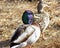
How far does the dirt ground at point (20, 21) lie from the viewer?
610 cm

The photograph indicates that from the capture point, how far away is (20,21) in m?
7.40

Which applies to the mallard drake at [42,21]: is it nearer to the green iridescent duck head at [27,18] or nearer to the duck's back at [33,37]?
the green iridescent duck head at [27,18]

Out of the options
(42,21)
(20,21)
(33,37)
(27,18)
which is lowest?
(20,21)

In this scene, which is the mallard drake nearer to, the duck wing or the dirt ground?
the duck wing

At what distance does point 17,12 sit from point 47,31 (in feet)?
5.97

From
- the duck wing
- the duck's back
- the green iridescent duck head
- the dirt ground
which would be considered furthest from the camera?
the duck wing

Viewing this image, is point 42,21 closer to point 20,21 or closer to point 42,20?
point 42,20

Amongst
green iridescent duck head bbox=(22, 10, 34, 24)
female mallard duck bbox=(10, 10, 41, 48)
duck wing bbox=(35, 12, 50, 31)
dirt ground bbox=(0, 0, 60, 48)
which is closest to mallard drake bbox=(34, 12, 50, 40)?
duck wing bbox=(35, 12, 50, 31)

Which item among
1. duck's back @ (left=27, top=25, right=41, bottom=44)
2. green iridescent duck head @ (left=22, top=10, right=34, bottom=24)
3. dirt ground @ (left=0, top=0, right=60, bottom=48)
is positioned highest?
green iridescent duck head @ (left=22, top=10, right=34, bottom=24)

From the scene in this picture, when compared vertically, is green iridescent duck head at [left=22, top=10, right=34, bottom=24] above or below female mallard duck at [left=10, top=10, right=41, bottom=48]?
above

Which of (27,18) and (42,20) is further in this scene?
(42,20)

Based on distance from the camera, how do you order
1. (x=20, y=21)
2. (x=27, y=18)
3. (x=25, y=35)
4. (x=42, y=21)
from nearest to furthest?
(x=25, y=35), (x=27, y=18), (x=42, y=21), (x=20, y=21)

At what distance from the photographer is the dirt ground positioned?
6.10 metres

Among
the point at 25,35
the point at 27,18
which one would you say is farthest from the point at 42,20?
the point at 25,35
